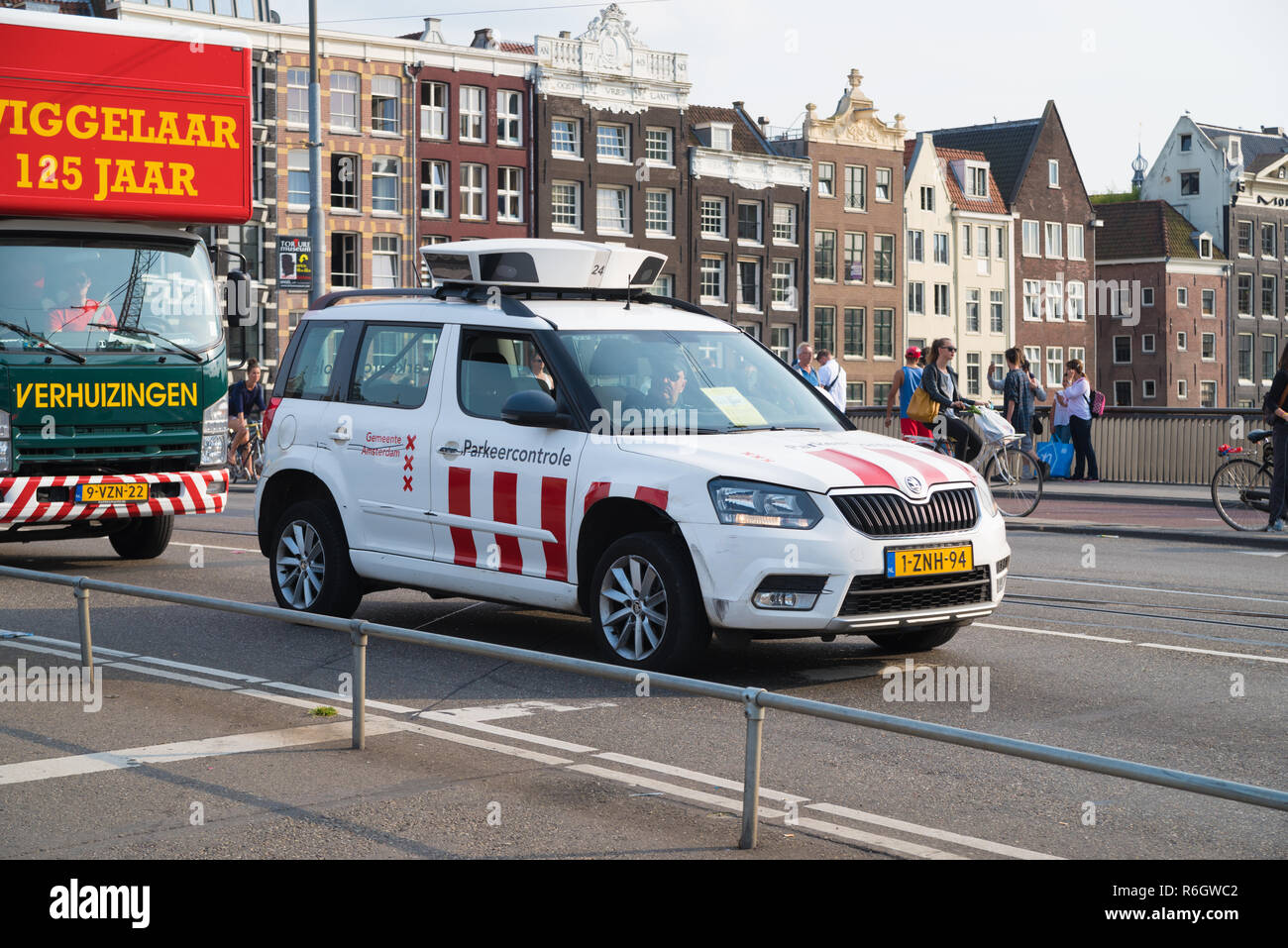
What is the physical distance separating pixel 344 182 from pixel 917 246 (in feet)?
95.3

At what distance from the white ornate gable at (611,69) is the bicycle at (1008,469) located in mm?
46518

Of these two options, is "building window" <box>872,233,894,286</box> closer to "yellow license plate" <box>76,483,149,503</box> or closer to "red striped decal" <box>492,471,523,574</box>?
"yellow license plate" <box>76,483,149,503</box>

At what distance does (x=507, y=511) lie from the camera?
9172mm

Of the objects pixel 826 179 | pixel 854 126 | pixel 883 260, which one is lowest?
pixel 883 260

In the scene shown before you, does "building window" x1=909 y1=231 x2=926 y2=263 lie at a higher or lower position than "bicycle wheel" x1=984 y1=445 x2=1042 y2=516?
higher

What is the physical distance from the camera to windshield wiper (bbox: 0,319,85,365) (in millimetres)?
12945

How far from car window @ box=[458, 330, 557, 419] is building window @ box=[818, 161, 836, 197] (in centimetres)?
6505

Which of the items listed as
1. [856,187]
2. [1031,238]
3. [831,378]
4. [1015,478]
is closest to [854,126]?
[856,187]

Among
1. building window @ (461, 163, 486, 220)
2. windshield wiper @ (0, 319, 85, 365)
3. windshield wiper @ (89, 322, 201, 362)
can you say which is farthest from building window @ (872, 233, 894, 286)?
windshield wiper @ (0, 319, 85, 365)

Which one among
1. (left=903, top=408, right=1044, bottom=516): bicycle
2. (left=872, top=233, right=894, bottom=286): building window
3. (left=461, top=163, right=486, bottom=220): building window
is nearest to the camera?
(left=903, top=408, right=1044, bottom=516): bicycle

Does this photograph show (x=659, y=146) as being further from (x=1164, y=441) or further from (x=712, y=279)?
(x=1164, y=441)

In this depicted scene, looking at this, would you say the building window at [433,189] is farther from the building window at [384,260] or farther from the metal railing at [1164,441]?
the metal railing at [1164,441]

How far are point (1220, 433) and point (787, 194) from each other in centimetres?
4781

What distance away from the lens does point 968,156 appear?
79.1 meters
